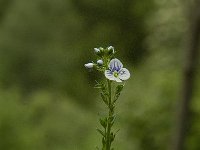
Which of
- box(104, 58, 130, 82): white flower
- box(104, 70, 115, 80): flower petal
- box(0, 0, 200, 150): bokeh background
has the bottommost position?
box(104, 70, 115, 80): flower petal

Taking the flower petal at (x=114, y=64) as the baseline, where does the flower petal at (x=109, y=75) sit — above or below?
below

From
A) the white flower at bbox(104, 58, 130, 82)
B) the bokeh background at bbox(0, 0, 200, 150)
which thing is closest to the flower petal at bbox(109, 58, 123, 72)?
the white flower at bbox(104, 58, 130, 82)

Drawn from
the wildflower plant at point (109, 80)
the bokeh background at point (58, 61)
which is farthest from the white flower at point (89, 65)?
the bokeh background at point (58, 61)

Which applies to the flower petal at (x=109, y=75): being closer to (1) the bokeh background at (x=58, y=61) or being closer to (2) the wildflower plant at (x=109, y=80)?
(2) the wildflower plant at (x=109, y=80)

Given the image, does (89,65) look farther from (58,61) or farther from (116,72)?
(58,61)

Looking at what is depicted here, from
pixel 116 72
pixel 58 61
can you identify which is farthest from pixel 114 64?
pixel 58 61

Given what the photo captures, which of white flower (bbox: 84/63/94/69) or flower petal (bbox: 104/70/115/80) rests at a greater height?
white flower (bbox: 84/63/94/69)

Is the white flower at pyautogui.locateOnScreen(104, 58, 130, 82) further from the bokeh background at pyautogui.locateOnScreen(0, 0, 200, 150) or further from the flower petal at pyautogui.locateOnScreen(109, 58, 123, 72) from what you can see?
the bokeh background at pyautogui.locateOnScreen(0, 0, 200, 150)

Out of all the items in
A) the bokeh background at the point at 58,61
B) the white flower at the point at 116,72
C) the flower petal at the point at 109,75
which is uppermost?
the bokeh background at the point at 58,61
